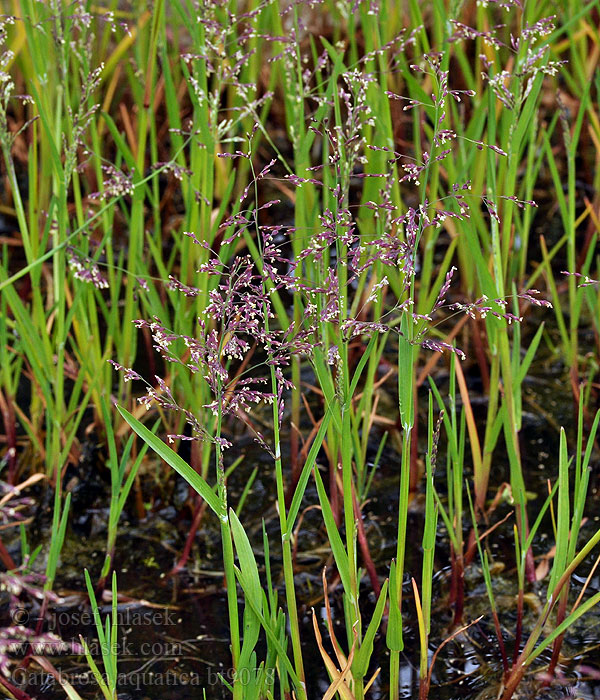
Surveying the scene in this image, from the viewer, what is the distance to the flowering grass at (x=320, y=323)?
108 centimetres

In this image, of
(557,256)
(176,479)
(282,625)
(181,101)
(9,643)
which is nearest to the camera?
(9,643)

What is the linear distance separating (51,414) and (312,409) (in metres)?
0.70

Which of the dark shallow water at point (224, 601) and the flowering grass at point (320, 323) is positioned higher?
the flowering grass at point (320, 323)

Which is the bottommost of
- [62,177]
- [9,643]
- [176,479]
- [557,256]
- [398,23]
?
[176,479]

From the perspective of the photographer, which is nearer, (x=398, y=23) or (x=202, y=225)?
(x=202, y=225)

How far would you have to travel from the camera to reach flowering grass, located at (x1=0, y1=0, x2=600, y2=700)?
1.08 metres

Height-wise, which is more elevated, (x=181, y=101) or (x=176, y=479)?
(x=181, y=101)

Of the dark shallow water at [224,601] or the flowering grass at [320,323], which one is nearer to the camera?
the flowering grass at [320,323]

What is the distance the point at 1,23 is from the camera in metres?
1.41

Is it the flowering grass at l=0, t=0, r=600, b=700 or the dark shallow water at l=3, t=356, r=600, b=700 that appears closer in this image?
the flowering grass at l=0, t=0, r=600, b=700

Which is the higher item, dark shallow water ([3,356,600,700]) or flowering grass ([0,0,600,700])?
flowering grass ([0,0,600,700])

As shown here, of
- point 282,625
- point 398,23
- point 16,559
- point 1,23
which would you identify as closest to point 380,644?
point 282,625

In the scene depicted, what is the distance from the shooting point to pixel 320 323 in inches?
44.3

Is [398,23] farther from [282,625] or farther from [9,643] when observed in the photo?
[9,643]
